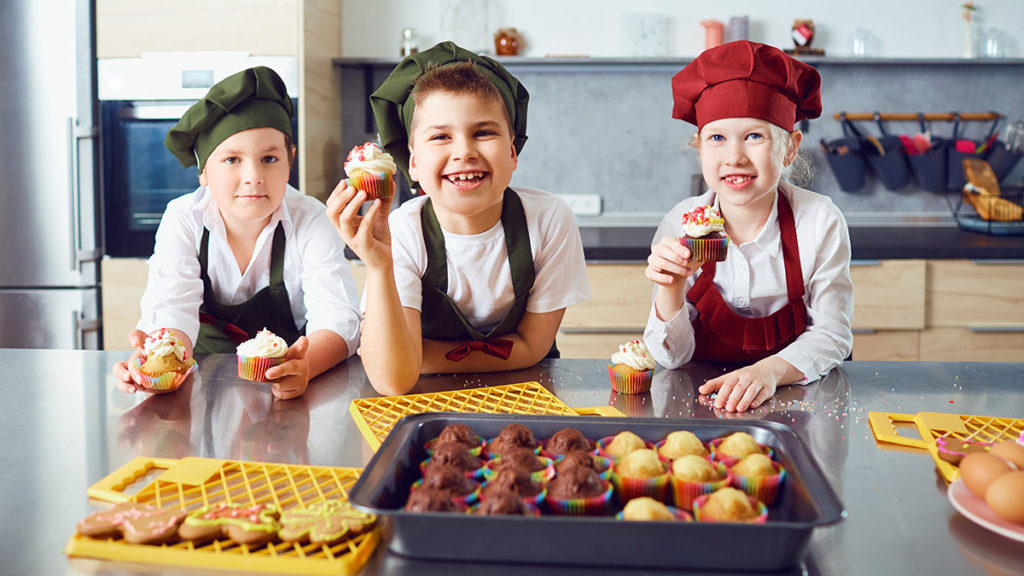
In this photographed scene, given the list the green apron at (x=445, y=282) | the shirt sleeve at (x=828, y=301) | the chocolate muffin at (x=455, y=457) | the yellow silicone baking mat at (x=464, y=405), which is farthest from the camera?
the green apron at (x=445, y=282)

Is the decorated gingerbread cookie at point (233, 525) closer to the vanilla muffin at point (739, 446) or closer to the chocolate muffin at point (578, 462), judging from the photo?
the chocolate muffin at point (578, 462)

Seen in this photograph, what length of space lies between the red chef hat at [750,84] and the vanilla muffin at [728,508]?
1.10m

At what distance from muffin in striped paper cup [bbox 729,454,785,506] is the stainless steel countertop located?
0.23 feet

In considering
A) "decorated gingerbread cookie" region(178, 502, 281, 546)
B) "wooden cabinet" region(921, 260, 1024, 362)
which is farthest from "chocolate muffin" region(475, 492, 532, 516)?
"wooden cabinet" region(921, 260, 1024, 362)

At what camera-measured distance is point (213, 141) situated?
200 cm

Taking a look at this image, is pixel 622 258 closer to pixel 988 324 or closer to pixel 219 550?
pixel 988 324

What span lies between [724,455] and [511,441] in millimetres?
273

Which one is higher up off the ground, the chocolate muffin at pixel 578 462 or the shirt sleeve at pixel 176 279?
the shirt sleeve at pixel 176 279

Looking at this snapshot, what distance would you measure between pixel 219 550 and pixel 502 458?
346 mm

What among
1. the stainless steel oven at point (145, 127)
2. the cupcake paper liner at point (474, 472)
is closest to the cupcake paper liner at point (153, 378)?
the cupcake paper liner at point (474, 472)

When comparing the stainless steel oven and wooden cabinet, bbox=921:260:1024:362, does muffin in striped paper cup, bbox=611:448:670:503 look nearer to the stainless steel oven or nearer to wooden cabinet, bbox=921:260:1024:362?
wooden cabinet, bbox=921:260:1024:362

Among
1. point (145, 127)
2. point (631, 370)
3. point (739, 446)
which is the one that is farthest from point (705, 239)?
point (145, 127)

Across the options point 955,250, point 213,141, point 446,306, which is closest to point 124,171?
point 213,141

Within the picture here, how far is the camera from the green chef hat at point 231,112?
1963 mm
